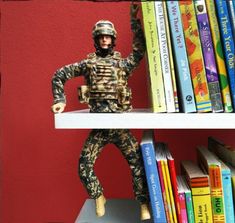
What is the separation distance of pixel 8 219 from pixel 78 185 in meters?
0.24

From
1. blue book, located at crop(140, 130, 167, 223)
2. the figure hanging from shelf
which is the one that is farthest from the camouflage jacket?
blue book, located at crop(140, 130, 167, 223)

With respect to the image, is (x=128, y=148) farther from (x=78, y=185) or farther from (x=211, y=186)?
(x=78, y=185)

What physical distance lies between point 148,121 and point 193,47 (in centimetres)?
17

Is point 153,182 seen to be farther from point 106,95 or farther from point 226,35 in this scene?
point 226,35

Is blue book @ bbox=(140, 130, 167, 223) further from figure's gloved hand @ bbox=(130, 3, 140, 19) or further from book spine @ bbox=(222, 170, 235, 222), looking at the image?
figure's gloved hand @ bbox=(130, 3, 140, 19)

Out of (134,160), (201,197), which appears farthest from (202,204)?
(134,160)

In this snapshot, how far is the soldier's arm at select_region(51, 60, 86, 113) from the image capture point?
0.62 meters

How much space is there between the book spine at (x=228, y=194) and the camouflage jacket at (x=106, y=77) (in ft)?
0.77

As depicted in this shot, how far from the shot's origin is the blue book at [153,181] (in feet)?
1.92

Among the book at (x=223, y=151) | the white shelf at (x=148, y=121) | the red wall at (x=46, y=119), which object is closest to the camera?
the white shelf at (x=148, y=121)

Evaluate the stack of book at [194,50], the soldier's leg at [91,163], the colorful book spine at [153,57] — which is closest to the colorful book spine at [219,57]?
the stack of book at [194,50]

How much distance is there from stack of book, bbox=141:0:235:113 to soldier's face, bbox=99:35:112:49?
8cm

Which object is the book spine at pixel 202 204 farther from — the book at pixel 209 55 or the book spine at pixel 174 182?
the book at pixel 209 55

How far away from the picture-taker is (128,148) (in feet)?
2.13
